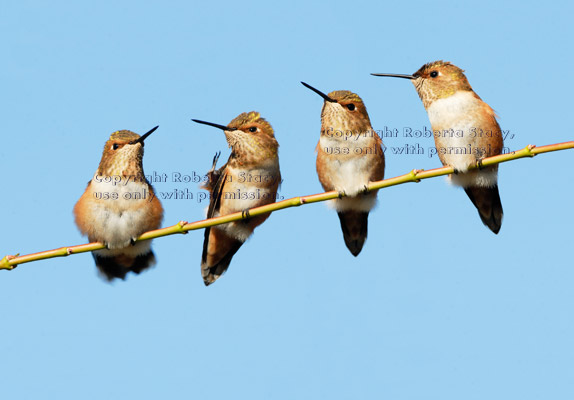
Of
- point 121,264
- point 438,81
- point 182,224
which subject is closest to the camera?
point 182,224

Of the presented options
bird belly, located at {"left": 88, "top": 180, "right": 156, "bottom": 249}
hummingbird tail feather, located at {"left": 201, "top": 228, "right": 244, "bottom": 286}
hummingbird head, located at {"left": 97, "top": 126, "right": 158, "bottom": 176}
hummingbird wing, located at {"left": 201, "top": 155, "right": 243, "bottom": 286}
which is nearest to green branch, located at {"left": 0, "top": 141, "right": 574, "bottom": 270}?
bird belly, located at {"left": 88, "top": 180, "right": 156, "bottom": 249}

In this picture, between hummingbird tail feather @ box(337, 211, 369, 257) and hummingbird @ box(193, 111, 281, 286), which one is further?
hummingbird tail feather @ box(337, 211, 369, 257)

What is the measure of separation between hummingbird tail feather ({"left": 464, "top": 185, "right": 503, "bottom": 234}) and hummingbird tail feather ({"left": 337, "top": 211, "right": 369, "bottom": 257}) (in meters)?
1.15

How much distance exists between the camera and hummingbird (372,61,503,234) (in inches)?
275

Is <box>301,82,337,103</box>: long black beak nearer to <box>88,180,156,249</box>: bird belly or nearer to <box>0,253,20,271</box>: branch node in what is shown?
<box>88,180,156,249</box>: bird belly

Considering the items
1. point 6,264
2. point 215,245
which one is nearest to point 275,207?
point 6,264

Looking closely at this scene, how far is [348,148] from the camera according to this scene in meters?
7.33

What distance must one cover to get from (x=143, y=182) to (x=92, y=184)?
20.4 inches

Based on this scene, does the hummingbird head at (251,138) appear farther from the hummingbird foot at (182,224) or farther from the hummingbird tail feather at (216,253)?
the hummingbird foot at (182,224)

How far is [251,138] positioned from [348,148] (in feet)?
3.37

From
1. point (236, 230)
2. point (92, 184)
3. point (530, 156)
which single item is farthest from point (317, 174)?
point (530, 156)

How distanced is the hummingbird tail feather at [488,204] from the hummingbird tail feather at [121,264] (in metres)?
3.38

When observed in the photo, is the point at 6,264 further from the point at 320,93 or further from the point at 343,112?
the point at 343,112

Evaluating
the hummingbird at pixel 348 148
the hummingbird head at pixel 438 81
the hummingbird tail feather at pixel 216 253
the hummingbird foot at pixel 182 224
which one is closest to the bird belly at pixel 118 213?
the hummingbird tail feather at pixel 216 253
